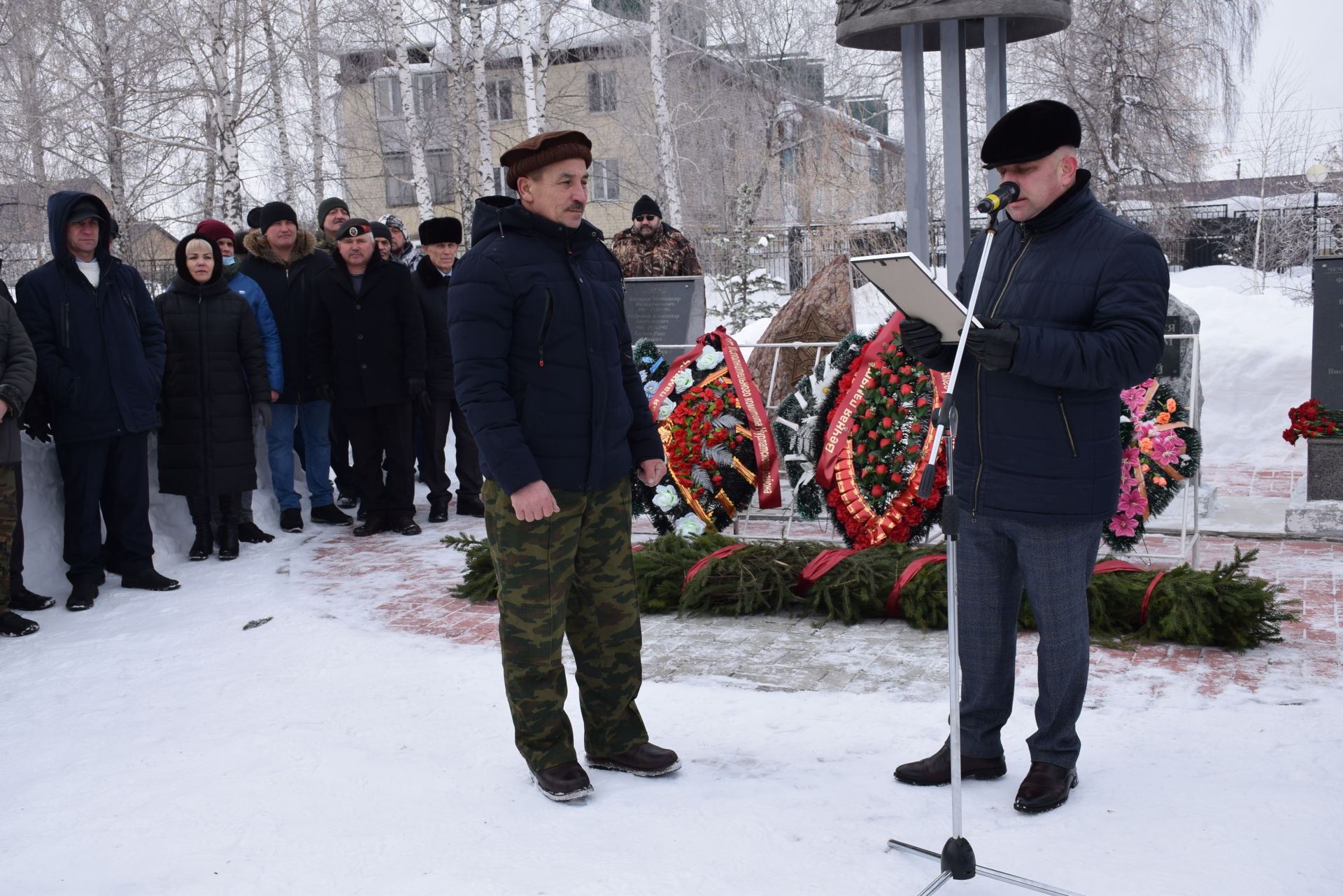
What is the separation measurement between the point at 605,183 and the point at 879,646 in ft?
93.6

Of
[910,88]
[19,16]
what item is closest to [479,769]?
[910,88]

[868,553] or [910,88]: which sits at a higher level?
[910,88]

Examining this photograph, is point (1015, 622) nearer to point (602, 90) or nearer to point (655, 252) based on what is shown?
point (655, 252)

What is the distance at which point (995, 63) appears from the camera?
6512mm

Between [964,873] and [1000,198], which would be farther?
[1000,198]

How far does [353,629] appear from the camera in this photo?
5.59 m

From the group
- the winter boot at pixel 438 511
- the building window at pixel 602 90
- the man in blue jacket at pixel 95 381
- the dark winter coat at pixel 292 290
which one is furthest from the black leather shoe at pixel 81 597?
the building window at pixel 602 90

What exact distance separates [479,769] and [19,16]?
19.7m

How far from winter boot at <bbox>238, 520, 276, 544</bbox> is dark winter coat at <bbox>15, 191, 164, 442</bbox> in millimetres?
1308

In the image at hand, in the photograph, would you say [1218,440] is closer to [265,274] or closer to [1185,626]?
[1185,626]

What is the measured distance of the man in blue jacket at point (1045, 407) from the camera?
304cm

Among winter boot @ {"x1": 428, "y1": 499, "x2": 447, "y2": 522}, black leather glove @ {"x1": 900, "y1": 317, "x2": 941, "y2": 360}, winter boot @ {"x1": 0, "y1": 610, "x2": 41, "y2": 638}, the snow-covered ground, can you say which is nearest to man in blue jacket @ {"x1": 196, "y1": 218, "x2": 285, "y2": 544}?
winter boot @ {"x1": 428, "y1": 499, "x2": 447, "y2": 522}

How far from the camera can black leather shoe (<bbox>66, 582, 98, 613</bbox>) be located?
609 centimetres

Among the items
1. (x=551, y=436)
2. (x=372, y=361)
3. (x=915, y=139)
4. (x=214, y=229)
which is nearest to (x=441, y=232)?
(x=372, y=361)
